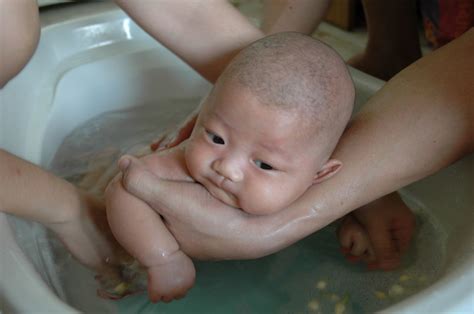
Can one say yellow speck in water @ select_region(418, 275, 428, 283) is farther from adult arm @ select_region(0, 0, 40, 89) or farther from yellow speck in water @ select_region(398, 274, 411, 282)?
adult arm @ select_region(0, 0, 40, 89)

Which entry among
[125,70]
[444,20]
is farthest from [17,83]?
[444,20]

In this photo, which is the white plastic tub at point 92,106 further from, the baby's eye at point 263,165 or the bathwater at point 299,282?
the baby's eye at point 263,165

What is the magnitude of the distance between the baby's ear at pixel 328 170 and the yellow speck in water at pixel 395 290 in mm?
197

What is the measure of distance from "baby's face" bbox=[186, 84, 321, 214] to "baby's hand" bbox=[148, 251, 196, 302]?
4.1 inches

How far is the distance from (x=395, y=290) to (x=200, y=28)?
520 mm

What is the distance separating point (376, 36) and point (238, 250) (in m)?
0.91

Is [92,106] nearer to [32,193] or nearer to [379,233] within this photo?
[32,193]

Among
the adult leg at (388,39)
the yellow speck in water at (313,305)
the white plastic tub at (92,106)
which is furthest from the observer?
the adult leg at (388,39)

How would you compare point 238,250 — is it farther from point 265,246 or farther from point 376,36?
point 376,36

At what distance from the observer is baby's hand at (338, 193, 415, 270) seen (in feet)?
3.01

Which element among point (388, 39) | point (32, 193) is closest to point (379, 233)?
point (32, 193)

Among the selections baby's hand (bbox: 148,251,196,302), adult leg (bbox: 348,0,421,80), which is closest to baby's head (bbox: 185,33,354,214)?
baby's hand (bbox: 148,251,196,302)

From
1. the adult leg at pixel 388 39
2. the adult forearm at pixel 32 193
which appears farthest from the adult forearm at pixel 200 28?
the adult leg at pixel 388 39

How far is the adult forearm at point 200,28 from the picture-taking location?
3.34 ft
